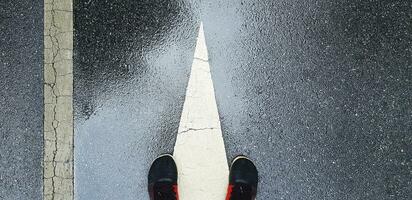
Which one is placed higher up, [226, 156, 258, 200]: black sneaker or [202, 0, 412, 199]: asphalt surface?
[202, 0, 412, 199]: asphalt surface

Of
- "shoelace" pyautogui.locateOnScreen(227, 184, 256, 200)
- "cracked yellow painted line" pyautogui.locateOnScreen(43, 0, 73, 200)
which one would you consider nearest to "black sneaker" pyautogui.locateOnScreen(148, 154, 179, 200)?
"shoelace" pyautogui.locateOnScreen(227, 184, 256, 200)

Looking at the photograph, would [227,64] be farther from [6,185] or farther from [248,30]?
[6,185]

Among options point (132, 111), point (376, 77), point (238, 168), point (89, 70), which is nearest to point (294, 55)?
point (376, 77)

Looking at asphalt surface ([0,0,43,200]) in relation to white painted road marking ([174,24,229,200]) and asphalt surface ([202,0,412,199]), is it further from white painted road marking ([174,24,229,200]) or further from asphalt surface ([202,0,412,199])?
asphalt surface ([202,0,412,199])

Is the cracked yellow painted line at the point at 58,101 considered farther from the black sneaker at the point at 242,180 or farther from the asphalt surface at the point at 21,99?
the black sneaker at the point at 242,180

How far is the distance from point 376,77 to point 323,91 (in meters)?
0.36

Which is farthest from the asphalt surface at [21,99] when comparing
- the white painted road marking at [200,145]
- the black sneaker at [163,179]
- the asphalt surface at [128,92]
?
the white painted road marking at [200,145]

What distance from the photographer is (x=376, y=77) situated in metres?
3.16

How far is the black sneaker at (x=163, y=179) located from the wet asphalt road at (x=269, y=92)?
0.20 feet

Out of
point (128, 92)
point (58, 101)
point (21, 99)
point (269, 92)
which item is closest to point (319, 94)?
point (269, 92)

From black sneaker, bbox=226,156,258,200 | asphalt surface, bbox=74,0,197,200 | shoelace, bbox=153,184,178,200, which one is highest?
asphalt surface, bbox=74,0,197,200

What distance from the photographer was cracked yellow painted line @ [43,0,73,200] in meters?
3.18

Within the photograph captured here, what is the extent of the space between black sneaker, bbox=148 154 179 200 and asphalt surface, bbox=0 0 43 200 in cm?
74

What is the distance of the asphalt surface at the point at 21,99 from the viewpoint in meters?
3.19
